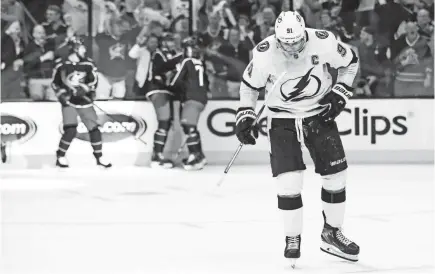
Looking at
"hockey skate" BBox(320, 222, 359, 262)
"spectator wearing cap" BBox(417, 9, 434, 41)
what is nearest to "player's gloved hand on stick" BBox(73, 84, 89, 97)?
"spectator wearing cap" BBox(417, 9, 434, 41)

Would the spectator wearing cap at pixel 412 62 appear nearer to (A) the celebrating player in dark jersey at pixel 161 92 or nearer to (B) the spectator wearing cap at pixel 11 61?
(A) the celebrating player in dark jersey at pixel 161 92

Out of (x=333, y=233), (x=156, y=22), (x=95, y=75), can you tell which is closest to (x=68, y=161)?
(x=95, y=75)

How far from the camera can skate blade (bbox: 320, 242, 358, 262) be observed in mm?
4570

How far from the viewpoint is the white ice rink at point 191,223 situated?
15.0 feet

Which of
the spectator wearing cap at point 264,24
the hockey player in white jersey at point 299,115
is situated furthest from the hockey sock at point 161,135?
the hockey player in white jersey at point 299,115

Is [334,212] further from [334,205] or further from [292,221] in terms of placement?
[292,221]

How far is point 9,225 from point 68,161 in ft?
13.5

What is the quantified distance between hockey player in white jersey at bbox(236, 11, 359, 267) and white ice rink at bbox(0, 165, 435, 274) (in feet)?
0.89

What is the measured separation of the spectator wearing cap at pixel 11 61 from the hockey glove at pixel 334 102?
6104 millimetres

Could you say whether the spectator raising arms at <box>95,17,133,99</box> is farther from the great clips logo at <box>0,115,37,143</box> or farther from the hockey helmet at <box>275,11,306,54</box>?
the hockey helmet at <box>275,11,306,54</box>

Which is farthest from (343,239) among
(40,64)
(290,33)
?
(40,64)

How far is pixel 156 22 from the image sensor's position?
406 inches

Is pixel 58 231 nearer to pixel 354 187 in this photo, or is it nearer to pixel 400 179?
pixel 354 187

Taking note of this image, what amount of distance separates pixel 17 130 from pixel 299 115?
5.94 m
